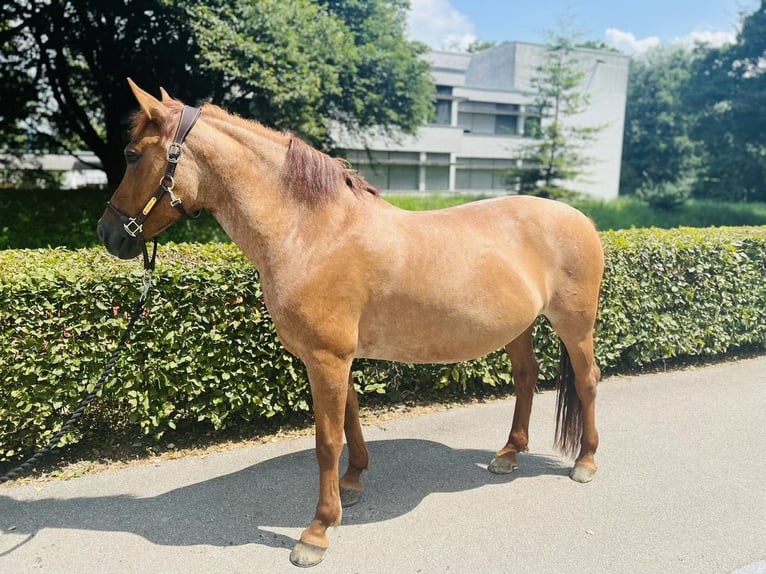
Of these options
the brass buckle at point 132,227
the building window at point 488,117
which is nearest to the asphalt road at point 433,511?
the brass buckle at point 132,227

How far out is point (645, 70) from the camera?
50.7 m

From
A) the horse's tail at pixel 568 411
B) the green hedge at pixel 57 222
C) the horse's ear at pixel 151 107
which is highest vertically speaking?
the horse's ear at pixel 151 107

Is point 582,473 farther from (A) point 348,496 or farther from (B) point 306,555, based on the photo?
(B) point 306,555

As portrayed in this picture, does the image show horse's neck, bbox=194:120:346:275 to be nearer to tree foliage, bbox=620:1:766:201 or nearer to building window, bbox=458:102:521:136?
tree foliage, bbox=620:1:766:201

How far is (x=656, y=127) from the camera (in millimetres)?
47688

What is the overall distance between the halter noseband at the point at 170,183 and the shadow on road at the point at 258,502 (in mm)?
1729

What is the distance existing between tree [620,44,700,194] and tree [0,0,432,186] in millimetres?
35539

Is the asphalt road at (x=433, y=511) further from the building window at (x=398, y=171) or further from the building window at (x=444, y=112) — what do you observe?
the building window at (x=444, y=112)

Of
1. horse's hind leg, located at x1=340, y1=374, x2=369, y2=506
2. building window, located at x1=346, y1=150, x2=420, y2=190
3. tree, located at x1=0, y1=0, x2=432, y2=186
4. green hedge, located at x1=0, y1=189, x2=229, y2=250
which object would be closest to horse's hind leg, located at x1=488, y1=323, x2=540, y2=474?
horse's hind leg, located at x1=340, y1=374, x2=369, y2=506

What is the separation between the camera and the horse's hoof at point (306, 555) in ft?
9.35

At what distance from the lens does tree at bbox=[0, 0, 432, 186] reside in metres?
11.3

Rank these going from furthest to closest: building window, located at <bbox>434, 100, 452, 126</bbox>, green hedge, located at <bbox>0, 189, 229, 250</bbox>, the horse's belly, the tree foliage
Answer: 1. building window, located at <bbox>434, 100, 452, 126</bbox>
2. the tree foliage
3. green hedge, located at <bbox>0, 189, 229, 250</bbox>
4. the horse's belly

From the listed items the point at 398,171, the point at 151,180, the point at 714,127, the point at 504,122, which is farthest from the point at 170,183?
the point at 504,122

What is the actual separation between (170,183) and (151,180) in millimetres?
105
